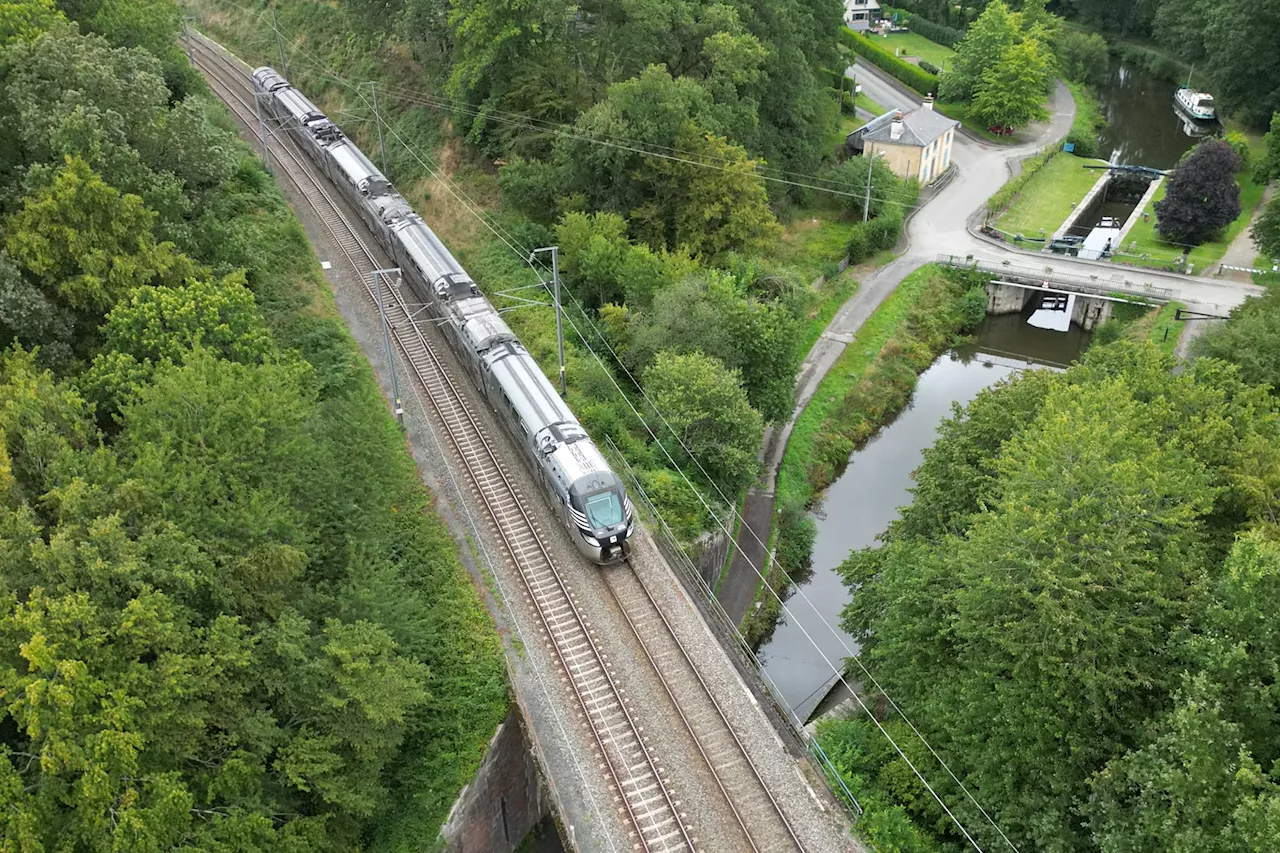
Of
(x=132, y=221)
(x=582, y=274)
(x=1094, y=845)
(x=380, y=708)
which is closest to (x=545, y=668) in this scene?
(x=380, y=708)

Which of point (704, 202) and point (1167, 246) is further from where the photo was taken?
point (1167, 246)

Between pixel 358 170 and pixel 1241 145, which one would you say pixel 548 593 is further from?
pixel 1241 145

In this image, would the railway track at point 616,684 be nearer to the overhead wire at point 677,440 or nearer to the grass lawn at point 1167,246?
the overhead wire at point 677,440

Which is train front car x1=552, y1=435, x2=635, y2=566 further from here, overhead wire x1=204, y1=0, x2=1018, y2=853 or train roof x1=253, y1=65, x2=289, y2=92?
train roof x1=253, y1=65, x2=289, y2=92

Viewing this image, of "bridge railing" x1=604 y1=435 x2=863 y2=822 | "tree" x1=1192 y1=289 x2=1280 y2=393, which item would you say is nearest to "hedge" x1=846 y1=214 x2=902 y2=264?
"tree" x1=1192 y1=289 x2=1280 y2=393

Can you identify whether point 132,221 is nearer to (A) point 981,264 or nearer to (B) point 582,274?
(B) point 582,274

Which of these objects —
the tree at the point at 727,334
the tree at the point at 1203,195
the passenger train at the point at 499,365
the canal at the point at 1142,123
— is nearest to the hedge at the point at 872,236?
the tree at the point at 1203,195

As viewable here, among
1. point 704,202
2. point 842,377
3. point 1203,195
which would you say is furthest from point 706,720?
point 1203,195
